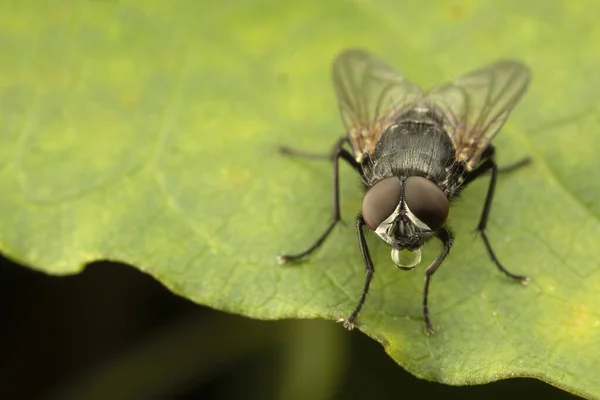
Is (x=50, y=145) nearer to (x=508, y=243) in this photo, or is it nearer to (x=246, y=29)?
(x=246, y=29)

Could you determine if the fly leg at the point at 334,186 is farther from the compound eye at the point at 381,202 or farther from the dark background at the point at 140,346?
the dark background at the point at 140,346

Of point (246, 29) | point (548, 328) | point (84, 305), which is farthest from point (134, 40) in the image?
point (548, 328)

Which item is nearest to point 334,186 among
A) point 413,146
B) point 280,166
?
point 280,166

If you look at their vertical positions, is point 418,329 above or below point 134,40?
below

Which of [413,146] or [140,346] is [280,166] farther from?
[140,346]

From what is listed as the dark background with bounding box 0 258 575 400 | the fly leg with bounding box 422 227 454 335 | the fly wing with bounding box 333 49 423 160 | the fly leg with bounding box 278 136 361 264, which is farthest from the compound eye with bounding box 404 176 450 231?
the dark background with bounding box 0 258 575 400

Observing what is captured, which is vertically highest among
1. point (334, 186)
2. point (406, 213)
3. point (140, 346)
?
point (406, 213)
